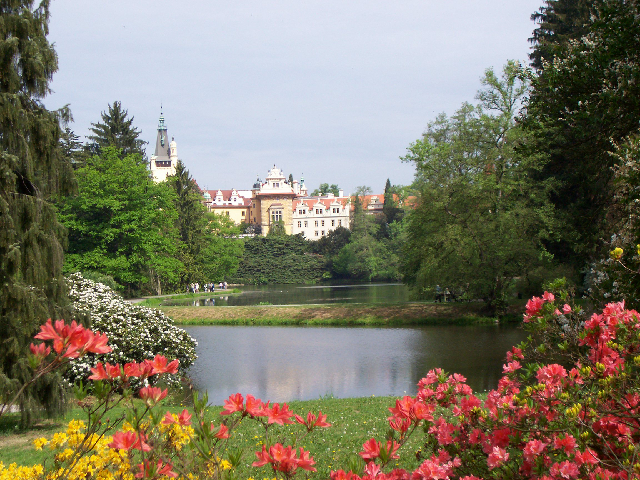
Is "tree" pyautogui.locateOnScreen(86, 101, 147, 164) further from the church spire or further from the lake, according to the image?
the church spire

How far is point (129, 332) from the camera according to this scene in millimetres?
12016

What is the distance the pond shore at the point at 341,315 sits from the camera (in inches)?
929

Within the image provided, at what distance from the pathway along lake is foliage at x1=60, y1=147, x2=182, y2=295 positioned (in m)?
10.5

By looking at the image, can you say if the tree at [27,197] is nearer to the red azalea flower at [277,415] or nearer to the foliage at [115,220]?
the red azalea flower at [277,415]

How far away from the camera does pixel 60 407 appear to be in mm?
8125

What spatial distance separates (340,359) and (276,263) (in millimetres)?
55540

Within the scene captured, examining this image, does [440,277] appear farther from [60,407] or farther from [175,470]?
[175,470]

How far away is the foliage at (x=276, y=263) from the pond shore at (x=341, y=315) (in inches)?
1695

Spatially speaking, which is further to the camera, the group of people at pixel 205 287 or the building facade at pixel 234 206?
the building facade at pixel 234 206

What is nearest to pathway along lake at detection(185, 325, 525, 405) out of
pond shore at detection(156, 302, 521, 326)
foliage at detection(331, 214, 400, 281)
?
pond shore at detection(156, 302, 521, 326)

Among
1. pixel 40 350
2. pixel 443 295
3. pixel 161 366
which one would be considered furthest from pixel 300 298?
pixel 40 350

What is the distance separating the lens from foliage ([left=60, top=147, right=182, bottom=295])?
99.3 ft

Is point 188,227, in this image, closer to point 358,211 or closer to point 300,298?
point 300,298

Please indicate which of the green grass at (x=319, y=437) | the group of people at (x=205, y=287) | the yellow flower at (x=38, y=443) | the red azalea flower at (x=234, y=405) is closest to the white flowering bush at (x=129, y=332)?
the green grass at (x=319, y=437)
